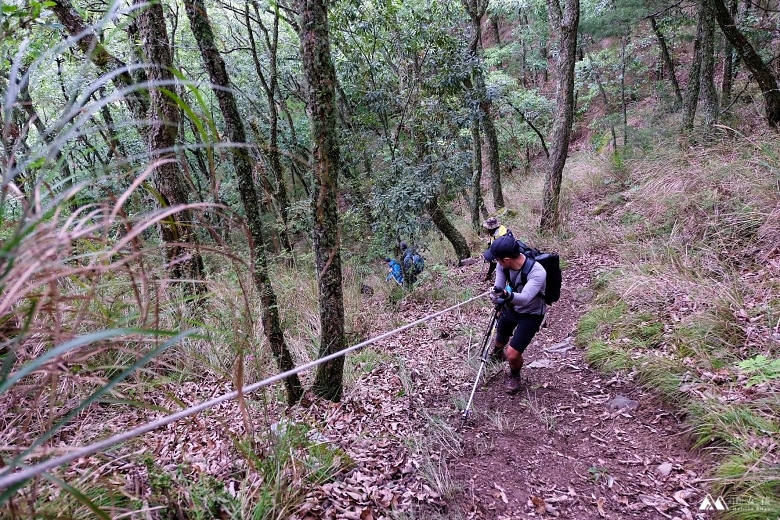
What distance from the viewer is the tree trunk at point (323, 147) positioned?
10.9 feet

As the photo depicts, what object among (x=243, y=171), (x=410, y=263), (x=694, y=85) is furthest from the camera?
(x=694, y=85)

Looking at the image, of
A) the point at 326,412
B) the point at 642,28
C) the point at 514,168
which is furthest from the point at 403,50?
the point at 642,28

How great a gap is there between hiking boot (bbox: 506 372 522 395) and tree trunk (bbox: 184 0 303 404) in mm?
2417

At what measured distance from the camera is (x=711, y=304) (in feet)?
15.0

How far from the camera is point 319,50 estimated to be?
10.9 ft

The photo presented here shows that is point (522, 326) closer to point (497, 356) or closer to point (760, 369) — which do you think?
point (497, 356)

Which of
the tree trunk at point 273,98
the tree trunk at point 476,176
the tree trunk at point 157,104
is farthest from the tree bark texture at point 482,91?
the tree trunk at point 157,104

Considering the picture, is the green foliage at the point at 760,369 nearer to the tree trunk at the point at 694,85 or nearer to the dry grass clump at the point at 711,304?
the dry grass clump at the point at 711,304

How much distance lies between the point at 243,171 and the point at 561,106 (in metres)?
7.99

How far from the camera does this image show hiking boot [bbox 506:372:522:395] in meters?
4.72

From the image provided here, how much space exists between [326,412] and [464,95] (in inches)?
285

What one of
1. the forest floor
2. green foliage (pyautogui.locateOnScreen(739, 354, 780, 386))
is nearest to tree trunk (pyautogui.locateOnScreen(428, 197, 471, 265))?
the forest floor

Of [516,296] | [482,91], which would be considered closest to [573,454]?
[516,296]

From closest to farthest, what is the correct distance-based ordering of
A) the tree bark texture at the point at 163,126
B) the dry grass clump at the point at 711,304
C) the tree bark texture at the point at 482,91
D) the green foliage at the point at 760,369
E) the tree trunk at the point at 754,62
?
1. the dry grass clump at the point at 711,304
2. the green foliage at the point at 760,369
3. the tree bark texture at the point at 163,126
4. the tree trunk at the point at 754,62
5. the tree bark texture at the point at 482,91
